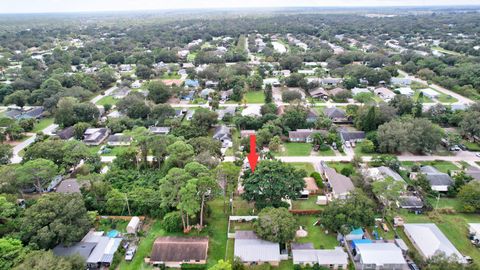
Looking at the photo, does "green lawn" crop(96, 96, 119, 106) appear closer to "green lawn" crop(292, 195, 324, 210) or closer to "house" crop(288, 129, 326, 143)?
"house" crop(288, 129, 326, 143)

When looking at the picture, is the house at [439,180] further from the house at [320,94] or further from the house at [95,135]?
the house at [95,135]

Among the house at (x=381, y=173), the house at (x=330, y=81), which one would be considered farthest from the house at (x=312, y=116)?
the house at (x=330, y=81)

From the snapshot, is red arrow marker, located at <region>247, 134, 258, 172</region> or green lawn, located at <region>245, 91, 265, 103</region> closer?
red arrow marker, located at <region>247, 134, 258, 172</region>

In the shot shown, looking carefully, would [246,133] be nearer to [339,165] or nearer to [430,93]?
[339,165]

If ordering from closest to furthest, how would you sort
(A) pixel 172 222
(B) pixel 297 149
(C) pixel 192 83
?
1. (A) pixel 172 222
2. (B) pixel 297 149
3. (C) pixel 192 83

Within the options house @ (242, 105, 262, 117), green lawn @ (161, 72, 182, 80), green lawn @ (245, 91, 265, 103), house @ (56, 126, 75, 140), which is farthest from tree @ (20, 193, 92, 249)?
green lawn @ (161, 72, 182, 80)

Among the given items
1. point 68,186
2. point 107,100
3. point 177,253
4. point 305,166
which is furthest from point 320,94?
point 68,186
